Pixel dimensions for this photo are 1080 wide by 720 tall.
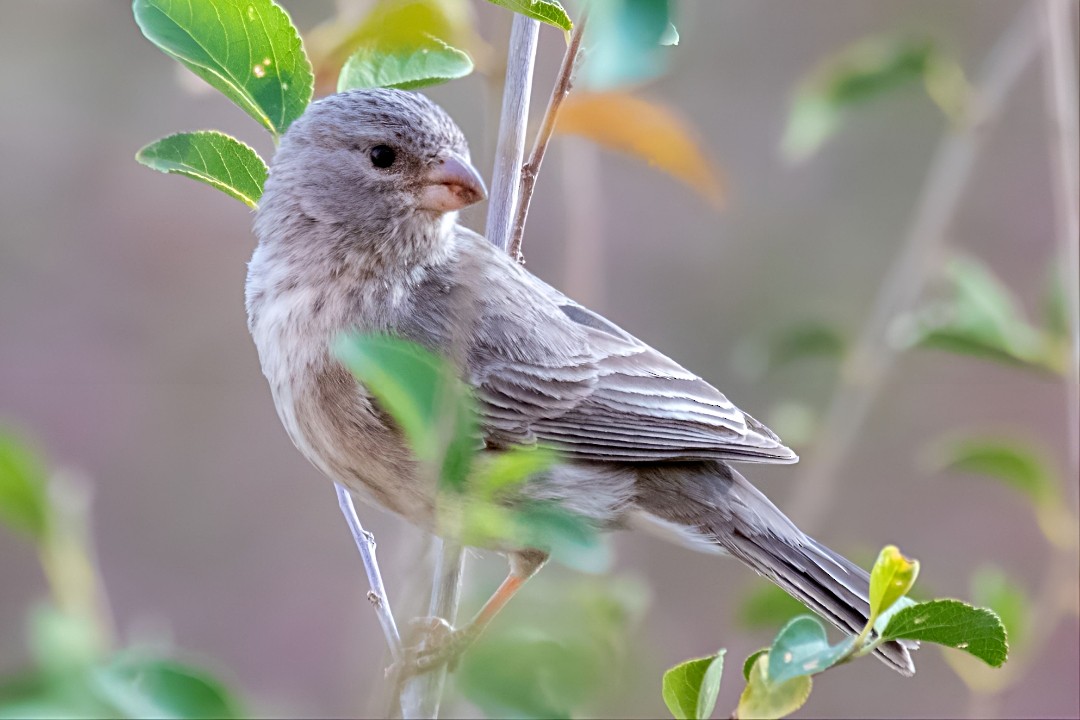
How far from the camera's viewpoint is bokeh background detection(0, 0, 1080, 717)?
5.45 meters

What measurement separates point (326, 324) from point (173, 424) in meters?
4.28

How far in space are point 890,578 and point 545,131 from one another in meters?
0.82

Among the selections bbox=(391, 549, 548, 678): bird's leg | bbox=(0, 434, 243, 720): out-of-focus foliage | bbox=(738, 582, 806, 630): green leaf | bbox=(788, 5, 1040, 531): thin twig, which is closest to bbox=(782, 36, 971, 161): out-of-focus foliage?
bbox=(788, 5, 1040, 531): thin twig

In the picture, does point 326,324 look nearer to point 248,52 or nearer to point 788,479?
point 248,52

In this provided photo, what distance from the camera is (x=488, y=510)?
3.17 feet

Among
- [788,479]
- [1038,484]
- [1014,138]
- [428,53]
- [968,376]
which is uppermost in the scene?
[1014,138]

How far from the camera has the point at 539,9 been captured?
4.19 feet

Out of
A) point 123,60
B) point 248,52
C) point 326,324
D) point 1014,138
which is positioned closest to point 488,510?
point 248,52

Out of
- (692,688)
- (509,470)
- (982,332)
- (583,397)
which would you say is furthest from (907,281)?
(509,470)

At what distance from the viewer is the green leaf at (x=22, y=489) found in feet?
2.00

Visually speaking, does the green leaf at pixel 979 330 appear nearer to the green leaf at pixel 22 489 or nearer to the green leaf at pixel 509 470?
the green leaf at pixel 509 470

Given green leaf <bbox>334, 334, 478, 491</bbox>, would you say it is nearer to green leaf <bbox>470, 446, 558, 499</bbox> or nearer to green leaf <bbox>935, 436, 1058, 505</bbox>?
green leaf <bbox>470, 446, 558, 499</bbox>

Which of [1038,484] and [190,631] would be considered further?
[190,631]

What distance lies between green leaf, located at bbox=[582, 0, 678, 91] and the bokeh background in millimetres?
4231
